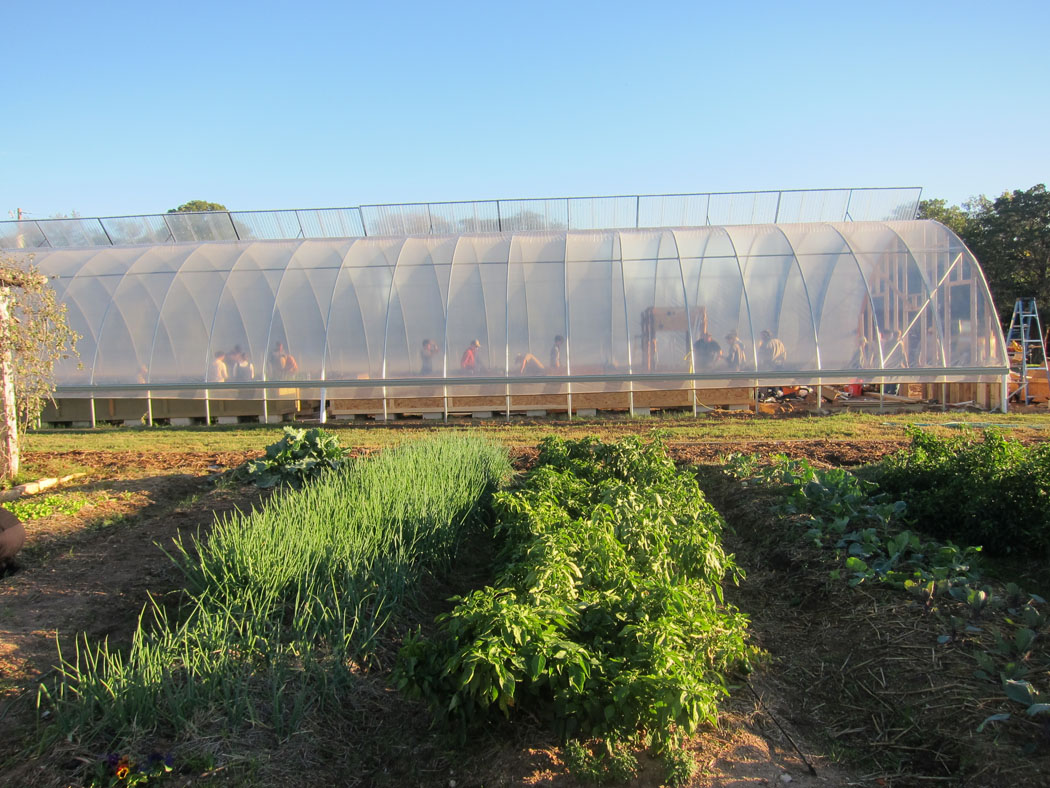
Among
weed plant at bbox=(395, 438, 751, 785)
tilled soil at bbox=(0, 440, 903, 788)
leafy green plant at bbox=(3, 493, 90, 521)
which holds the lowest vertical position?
tilled soil at bbox=(0, 440, 903, 788)

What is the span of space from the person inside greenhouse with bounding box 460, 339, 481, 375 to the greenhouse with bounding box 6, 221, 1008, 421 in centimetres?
2

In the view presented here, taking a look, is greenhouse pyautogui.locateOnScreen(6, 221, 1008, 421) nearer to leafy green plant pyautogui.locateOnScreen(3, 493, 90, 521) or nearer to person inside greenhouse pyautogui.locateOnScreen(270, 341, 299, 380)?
person inside greenhouse pyautogui.locateOnScreen(270, 341, 299, 380)

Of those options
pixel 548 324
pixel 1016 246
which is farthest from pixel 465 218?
pixel 1016 246

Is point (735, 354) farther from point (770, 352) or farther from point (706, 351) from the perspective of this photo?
point (770, 352)

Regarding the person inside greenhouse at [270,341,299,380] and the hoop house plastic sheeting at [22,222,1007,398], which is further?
the person inside greenhouse at [270,341,299,380]

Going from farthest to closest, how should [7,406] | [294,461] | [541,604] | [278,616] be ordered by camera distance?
[7,406]
[294,461]
[278,616]
[541,604]

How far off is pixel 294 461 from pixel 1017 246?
28752 millimetres

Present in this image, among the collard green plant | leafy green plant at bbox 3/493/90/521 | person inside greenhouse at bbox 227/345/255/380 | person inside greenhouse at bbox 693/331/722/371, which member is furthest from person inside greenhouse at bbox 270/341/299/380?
the collard green plant

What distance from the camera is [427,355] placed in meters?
16.1

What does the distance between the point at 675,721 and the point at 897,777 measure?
1108 mm

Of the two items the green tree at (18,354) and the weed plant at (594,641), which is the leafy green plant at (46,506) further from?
the weed plant at (594,641)

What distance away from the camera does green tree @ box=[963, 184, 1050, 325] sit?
2606cm

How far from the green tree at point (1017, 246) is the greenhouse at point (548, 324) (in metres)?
13.6

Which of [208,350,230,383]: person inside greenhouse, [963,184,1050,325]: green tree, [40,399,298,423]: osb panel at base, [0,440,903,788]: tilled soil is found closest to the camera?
[0,440,903,788]: tilled soil
